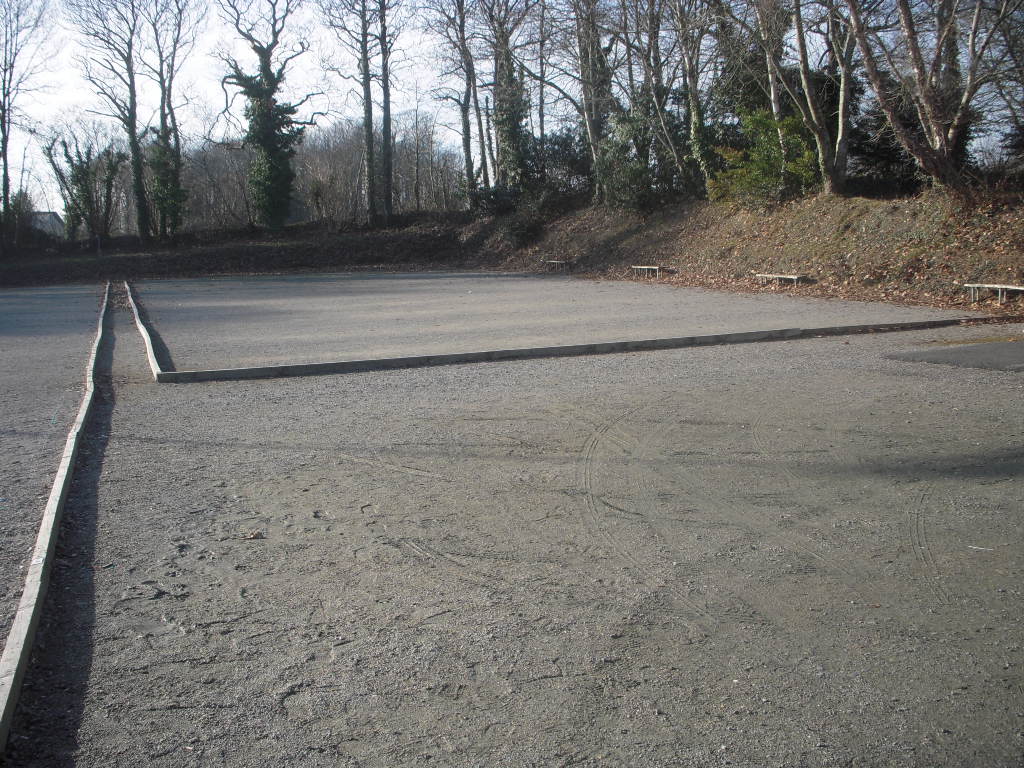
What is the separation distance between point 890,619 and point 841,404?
435cm

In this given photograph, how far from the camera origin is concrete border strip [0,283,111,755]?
114 inches

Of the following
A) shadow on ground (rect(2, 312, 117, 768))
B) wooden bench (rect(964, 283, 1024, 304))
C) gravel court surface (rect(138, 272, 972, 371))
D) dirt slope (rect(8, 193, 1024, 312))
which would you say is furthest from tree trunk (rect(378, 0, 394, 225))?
shadow on ground (rect(2, 312, 117, 768))

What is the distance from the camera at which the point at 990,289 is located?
15.1m

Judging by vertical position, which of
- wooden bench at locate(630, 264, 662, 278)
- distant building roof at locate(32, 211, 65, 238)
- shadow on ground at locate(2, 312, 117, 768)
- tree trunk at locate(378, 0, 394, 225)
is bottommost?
shadow on ground at locate(2, 312, 117, 768)

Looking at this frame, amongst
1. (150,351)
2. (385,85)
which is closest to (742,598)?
(150,351)

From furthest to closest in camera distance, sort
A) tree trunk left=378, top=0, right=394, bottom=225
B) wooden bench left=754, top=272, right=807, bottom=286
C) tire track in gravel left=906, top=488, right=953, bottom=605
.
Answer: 1. tree trunk left=378, top=0, right=394, bottom=225
2. wooden bench left=754, top=272, right=807, bottom=286
3. tire track in gravel left=906, top=488, right=953, bottom=605

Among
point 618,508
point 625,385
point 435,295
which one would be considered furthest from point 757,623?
point 435,295

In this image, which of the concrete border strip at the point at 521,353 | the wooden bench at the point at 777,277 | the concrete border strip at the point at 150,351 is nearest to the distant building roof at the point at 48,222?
the concrete border strip at the point at 150,351

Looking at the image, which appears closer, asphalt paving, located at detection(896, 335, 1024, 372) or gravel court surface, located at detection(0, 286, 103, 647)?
gravel court surface, located at detection(0, 286, 103, 647)

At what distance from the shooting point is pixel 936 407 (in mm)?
7465

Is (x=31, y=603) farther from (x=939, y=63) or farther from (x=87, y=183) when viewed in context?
(x=87, y=183)

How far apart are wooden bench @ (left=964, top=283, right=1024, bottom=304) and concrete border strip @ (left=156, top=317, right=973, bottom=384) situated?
2079 millimetres

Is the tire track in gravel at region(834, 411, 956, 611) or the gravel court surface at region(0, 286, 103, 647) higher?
the gravel court surface at region(0, 286, 103, 647)

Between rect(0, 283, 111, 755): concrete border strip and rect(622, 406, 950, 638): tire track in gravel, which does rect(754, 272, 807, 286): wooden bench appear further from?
rect(0, 283, 111, 755): concrete border strip
